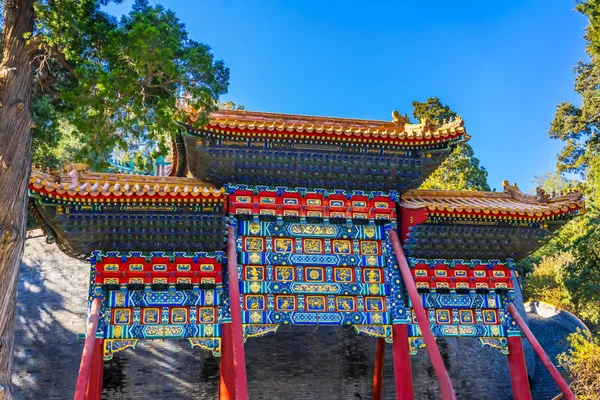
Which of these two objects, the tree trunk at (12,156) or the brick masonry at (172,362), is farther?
the brick masonry at (172,362)

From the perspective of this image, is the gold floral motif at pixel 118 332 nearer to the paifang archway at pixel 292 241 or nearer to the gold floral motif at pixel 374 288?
the paifang archway at pixel 292 241

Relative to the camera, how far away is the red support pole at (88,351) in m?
6.99

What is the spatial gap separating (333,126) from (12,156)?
4.82 meters

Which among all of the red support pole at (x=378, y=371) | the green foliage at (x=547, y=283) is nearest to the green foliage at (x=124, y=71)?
the red support pole at (x=378, y=371)

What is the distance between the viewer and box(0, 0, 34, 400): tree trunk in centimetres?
580

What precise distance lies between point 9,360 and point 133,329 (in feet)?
8.38

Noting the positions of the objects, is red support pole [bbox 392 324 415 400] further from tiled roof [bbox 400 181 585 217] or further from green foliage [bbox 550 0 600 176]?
green foliage [bbox 550 0 600 176]

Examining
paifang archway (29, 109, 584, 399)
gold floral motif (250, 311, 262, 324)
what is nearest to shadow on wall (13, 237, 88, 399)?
paifang archway (29, 109, 584, 399)

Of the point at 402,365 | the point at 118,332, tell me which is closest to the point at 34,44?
the point at 118,332

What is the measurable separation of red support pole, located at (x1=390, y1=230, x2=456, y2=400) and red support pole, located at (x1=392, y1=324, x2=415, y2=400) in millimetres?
482

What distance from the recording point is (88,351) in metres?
7.51

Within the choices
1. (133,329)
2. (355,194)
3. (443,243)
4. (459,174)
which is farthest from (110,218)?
(459,174)

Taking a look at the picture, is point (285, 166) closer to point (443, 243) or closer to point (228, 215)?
point (228, 215)

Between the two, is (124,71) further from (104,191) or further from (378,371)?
(378,371)
